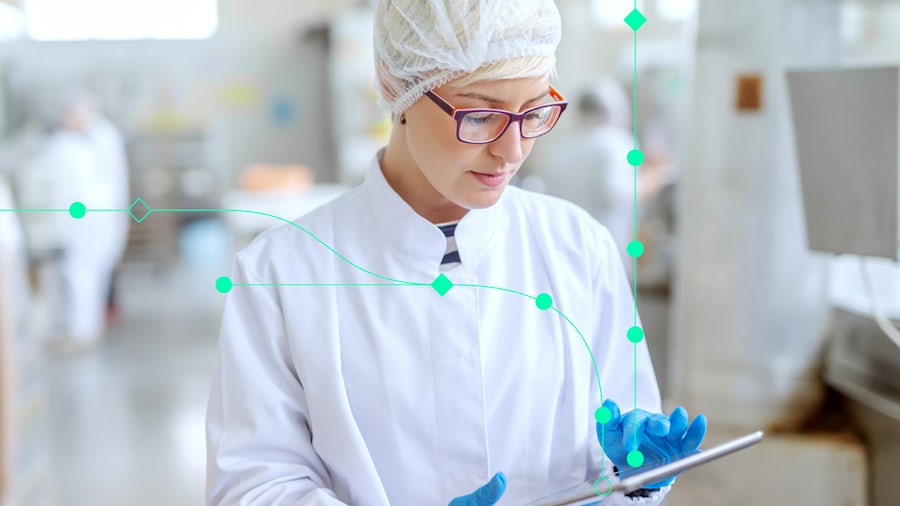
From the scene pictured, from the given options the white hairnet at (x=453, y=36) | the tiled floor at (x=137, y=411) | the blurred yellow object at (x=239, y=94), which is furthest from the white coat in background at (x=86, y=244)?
the white hairnet at (x=453, y=36)

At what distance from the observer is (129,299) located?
5.65m

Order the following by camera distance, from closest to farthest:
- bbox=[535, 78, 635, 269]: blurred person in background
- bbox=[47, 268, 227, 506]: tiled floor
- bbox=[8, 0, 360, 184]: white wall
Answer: bbox=[47, 268, 227, 506]: tiled floor → bbox=[535, 78, 635, 269]: blurred person in background → bbox=[8, 0, 360, 184]: white wall

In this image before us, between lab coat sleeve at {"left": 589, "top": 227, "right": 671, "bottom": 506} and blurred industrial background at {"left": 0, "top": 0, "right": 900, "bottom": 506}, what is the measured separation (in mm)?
275

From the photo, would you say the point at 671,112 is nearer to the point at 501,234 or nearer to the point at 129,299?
the point at 129,299

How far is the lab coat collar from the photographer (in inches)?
35.5

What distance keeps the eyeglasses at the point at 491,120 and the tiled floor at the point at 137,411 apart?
2.00 m

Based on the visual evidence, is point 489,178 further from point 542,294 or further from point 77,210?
point 77,210

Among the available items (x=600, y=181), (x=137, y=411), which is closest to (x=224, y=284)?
(x=600, y=181)

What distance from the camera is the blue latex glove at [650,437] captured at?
86cm

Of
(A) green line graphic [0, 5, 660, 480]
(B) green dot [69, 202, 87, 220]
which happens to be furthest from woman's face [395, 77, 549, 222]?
(B) green dot [69, 202, 87, 220]

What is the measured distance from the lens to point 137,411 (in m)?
3.52

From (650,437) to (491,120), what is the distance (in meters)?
0.38

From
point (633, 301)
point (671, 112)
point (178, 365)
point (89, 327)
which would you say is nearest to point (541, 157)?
point (671, 112)

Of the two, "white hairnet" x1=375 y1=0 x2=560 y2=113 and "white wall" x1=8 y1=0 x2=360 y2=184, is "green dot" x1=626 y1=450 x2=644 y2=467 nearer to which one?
"white hairnet" x1=375 y1=0 x2=560 y2=113
